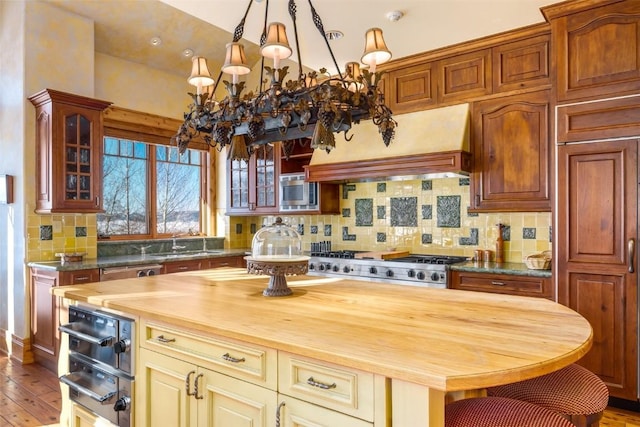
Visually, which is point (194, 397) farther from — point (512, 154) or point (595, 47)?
point (595, 47)

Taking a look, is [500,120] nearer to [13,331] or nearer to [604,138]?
[604,138]

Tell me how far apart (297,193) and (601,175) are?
294 cm

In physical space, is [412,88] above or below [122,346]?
above

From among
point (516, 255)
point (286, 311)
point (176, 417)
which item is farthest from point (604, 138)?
point (176, 417)

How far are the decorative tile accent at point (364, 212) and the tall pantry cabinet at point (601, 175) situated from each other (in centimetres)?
204

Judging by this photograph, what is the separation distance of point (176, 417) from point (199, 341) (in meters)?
0.39

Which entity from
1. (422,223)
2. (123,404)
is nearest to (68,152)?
(123,404)

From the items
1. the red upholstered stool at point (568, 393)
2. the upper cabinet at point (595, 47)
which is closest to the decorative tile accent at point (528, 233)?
Answer: the upper cabinet at point (595, 47)

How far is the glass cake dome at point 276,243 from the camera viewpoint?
227cm

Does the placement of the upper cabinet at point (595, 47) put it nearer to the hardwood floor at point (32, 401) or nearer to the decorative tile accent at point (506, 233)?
the decorative tile accent at point (506, 233)

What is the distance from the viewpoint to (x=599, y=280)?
9.24 feet

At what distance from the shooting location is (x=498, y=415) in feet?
4.33

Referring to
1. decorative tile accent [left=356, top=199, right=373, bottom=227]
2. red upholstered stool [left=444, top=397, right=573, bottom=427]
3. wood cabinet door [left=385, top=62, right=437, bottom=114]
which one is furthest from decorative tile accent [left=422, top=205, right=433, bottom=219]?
red upholstered stool [left=444, top=397, right=573, bottom=427]

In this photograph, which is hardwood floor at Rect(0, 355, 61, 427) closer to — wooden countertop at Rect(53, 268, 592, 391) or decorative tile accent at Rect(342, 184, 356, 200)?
wooden countertop at Rect(53, 268, 592, 391)
